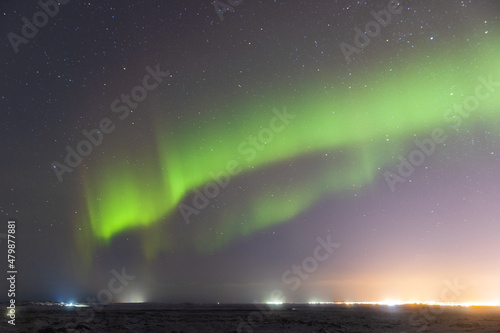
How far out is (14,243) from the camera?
56.6ft

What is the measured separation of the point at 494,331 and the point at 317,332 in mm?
11076

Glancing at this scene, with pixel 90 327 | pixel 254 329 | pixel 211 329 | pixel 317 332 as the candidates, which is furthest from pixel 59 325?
pixel 317 332

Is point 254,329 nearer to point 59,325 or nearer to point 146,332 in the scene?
point 146,332

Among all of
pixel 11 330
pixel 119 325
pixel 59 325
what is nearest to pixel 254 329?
pixel 119 325

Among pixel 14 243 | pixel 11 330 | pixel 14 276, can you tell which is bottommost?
pixel 11 330

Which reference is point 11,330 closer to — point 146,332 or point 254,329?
point 146,332

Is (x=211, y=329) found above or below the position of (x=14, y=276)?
below

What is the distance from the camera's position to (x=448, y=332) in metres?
20.7

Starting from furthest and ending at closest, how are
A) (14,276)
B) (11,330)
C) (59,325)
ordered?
(59,325) → (14,276) → (11,330)

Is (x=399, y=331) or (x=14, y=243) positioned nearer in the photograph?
(x=14, y=243)

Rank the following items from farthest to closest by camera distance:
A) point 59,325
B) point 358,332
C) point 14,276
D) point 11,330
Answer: point 358,332 < point 59,325 < point 14,276 < point 11,330

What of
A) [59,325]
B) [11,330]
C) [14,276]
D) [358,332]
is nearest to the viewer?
[11,330]

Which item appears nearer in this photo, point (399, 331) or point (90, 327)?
point (90, 327)

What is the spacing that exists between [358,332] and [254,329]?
6295 millimetres
